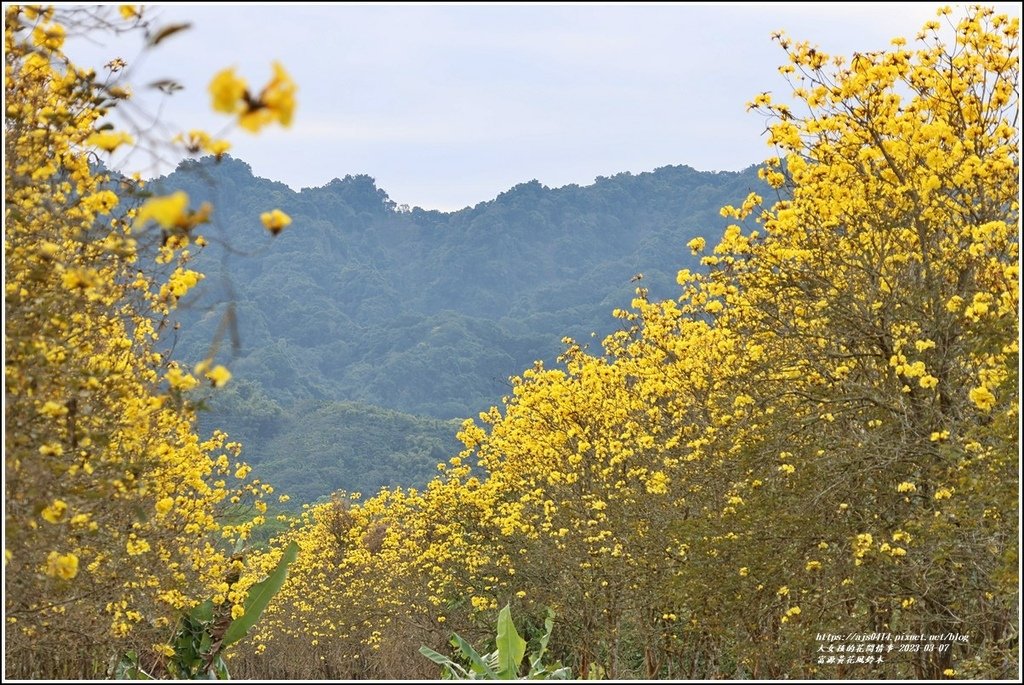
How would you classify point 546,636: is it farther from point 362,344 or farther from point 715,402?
point 362,344

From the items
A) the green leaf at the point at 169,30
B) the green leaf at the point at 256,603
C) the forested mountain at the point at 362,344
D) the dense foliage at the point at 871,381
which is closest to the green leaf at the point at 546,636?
the dense foliage at the point at 871,381

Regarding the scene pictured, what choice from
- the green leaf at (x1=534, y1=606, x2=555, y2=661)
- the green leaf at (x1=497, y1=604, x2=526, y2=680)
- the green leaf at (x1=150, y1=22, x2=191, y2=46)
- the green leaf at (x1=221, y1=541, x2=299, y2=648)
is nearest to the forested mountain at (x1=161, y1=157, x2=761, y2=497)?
the green leaf at (x1=534, y1=606, x2=555, y2=661)

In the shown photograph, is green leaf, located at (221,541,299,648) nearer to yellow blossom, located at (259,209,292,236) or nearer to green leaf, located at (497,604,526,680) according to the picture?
green leaf, located at (497,604,526,680)

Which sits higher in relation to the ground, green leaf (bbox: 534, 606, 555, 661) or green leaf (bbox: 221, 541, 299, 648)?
green leaf (bbox: 221, 541, 299, 648)

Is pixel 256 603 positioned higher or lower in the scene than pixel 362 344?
lower

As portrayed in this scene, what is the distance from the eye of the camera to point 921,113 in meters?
9.25

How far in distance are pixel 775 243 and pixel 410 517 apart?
1495cm

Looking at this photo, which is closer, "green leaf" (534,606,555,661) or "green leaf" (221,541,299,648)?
"green leaf" (221,541,299,648)

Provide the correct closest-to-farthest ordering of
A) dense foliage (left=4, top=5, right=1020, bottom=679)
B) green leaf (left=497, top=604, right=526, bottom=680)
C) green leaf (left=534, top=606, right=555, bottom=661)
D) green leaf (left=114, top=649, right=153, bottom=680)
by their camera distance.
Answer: dense foliage (left=4, top=5, right=1020, bottom=679)
green leaf (left=114, top=649, right=153, bottom=680)
green leaf (left=497, top=604, right=526, bottom=680)
green leaf (left=534, top=606, right=555, bottom=661)

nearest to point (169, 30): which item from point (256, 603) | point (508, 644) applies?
point (256, 603)

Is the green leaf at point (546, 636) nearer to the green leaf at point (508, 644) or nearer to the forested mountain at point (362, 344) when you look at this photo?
the green leaf at point (508, 644)

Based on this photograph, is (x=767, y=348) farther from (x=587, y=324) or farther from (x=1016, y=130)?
(x=587, y=324)

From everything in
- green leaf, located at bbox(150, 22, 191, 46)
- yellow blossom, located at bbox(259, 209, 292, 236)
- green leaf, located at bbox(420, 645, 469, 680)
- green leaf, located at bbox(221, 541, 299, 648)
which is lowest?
green leaf, located at bbox(420, 645, 469, 680)

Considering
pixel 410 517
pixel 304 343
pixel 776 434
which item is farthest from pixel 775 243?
pixel 304 343
